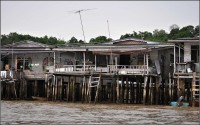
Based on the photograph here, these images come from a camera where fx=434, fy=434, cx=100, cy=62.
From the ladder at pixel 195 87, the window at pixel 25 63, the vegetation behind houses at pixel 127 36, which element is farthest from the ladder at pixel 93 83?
the vegetation behind houses at pixel 127 36

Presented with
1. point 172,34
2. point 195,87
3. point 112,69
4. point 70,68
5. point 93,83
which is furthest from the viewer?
point 172,34

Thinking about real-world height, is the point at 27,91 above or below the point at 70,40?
below

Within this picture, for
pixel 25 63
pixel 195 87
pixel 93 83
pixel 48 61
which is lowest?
pixel 195 87

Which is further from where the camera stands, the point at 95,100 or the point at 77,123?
the point at 95,100

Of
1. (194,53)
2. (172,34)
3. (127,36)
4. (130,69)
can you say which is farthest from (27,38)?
(194,53)

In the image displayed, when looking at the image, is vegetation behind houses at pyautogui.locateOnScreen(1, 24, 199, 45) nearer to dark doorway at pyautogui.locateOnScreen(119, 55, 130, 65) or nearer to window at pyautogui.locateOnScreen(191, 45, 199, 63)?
dark doorway at pyautogui.locateOnScreen(119, 55, 130, 65)

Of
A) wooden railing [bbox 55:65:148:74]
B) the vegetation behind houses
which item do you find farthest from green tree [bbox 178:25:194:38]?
wooden railing [bbox 55:65:148:74]

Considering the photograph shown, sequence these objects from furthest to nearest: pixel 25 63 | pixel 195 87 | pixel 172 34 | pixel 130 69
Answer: pixel 172 34, pixel 25 63, pixel 130 69, pixel 195 87

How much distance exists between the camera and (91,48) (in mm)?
35656

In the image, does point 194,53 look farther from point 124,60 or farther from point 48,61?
point 48,61

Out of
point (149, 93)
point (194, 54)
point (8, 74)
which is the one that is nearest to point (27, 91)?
point (8, 74)

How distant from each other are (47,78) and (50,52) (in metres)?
3.27

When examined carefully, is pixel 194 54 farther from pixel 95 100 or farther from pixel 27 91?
pixel 27 91

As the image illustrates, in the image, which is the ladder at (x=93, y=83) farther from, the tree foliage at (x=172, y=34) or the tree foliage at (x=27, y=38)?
the tree foliage at (x=27, y=38)
